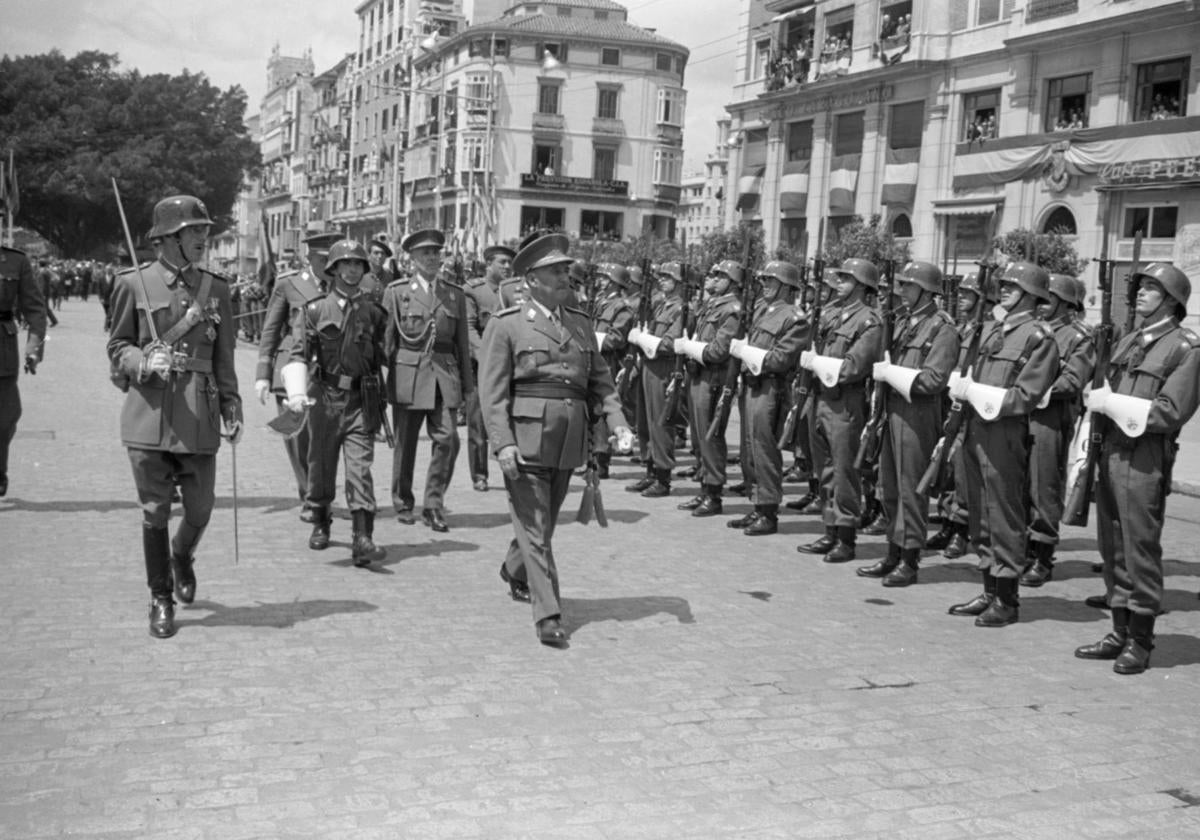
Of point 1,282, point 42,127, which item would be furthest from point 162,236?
point 42,127

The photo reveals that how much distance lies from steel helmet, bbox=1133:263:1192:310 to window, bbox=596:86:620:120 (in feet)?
223

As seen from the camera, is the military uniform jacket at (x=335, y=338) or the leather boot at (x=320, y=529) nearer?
the military uniform jacket at (x=335, y=338)

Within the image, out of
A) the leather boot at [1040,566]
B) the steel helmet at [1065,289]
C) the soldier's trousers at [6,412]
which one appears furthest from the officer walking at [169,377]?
the leather boot at [1040,566]

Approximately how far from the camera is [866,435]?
9047 mm

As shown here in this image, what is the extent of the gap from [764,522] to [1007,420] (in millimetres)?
2961

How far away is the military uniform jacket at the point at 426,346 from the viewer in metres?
9.76

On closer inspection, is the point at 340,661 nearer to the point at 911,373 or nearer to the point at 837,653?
the point at 837,653

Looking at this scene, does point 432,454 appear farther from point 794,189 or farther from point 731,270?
point 794,189

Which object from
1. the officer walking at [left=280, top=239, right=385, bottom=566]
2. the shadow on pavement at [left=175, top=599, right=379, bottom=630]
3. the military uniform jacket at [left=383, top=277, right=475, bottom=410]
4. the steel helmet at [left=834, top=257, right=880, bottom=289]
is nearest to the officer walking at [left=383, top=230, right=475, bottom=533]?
the military uniform jacket at [left=383, top=277, right=475, bottom=410]

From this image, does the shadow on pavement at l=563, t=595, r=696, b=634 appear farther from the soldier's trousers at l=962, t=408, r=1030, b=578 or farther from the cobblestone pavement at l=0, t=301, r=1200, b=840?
the soldier's trousers at l=962, t=408, r=1030, b=578

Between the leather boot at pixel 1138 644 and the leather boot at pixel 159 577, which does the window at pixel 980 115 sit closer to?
the leather boot at pixel 1138 644

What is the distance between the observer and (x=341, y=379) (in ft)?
28.0

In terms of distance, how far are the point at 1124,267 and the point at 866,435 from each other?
23179 millimetres

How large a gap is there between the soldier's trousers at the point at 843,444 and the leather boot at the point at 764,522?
793 millimetres
